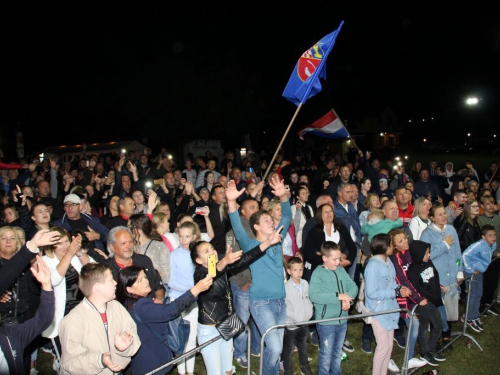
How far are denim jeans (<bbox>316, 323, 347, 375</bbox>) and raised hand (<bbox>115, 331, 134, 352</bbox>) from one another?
2.48 meters

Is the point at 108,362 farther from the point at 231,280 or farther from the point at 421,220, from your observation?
the point at 421,220

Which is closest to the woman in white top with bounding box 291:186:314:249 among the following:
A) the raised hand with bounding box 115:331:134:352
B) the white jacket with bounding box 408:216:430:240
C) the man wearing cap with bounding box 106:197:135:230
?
the white jacket with bounding box 408:216:430:240

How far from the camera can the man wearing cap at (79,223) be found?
6875mm

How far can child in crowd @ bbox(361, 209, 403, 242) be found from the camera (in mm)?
7020

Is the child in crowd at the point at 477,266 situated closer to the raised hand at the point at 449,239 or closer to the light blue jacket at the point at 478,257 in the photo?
the light blue jacket at the point at 478,257

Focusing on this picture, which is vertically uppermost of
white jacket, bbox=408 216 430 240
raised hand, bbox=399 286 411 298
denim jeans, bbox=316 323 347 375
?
white jacket, bbox=408 216 430 240

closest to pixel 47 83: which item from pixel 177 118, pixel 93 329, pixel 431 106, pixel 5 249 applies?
pixel 177 118

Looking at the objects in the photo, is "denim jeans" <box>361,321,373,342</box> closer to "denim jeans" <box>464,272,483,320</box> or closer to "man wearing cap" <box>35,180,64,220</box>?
"denim jeans" <box>464,272,483,320</box>

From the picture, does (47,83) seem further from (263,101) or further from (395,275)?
(395,275)

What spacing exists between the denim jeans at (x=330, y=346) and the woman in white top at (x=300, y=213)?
8.21ft

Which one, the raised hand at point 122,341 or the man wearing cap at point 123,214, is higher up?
the man wearing cap at point 123,214

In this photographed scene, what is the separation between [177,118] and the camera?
93.0 feet

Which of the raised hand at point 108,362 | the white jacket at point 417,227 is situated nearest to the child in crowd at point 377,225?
the white jacket at point 417,227

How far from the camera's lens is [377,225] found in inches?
279
